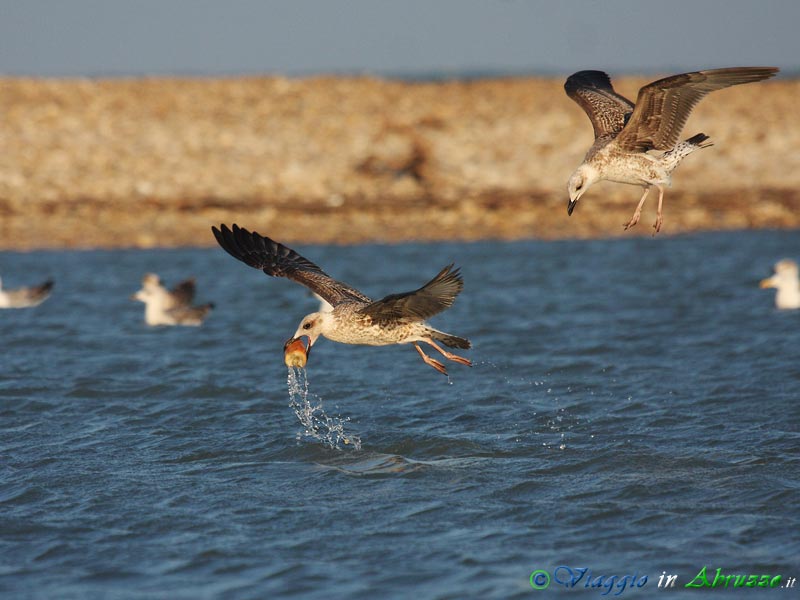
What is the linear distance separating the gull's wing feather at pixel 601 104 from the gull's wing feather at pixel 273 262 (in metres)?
2.54

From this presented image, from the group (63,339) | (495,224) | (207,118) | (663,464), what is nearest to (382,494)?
(663,464)

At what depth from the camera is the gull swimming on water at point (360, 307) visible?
316 inches

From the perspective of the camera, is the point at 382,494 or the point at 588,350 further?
the point at 588,350

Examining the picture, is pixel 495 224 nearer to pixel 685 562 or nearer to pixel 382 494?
pixel 382 494

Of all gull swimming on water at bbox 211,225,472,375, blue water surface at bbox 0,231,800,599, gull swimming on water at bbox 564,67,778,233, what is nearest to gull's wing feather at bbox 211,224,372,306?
gull swimming on water at bbox 211,225,472,375

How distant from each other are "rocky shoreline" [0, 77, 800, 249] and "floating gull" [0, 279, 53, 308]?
564 centimetres

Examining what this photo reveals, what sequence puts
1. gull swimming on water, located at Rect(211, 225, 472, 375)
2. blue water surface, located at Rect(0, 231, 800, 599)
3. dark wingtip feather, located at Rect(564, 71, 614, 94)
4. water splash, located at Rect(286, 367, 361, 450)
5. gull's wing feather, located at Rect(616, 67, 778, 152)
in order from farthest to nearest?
1. dark wingtip feather, located at Rect(564, 71, 614, 94)
2. water splash, located at Rect(286, 367, 361, 450)
3. gull's wing feather, located at Rect(616, 67, 778, 152)
4. gull swimming on water, located at Rect(211, 225, 472, 375)
5. blue water surface, located at Rect(0, 231, 800, 599)

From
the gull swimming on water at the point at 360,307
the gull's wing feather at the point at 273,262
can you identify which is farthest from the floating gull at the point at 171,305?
the gull's wing feather at the point at 273,262

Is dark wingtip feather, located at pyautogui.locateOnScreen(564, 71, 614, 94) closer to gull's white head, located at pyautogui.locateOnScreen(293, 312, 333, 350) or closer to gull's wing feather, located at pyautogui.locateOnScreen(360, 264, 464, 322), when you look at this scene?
gull's wing feather, located at pyautogui.locateOnScreen(360, 264, 464, 322)

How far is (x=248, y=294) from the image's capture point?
63.8ft

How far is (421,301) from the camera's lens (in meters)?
8.11

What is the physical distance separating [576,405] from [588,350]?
3068mm

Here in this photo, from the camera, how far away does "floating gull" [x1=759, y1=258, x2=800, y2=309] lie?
1614cm

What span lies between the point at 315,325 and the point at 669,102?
319cm
